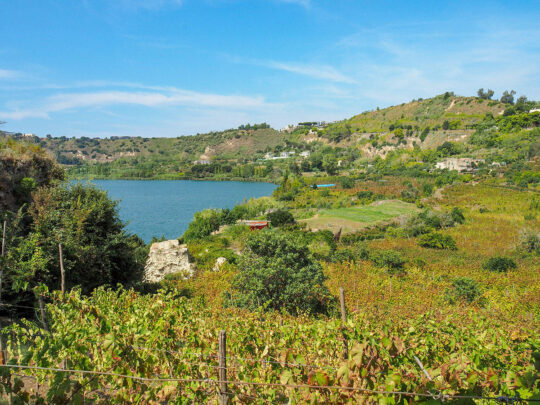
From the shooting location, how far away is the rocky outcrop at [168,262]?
16462mm

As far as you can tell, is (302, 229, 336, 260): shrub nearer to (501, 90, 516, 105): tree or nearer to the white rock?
the white rock

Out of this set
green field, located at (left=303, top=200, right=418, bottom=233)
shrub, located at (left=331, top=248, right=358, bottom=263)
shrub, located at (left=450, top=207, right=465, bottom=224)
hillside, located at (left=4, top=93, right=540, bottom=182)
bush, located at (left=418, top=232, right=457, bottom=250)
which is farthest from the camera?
hillside, located at (left=4, top=93, right=540, bottom=182)

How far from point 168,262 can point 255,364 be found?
13276 millimetres

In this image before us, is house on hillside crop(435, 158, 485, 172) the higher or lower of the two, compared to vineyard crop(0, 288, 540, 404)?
higher

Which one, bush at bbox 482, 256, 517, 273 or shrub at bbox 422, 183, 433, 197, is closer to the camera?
bush at bbox 482, 256, 517, 273

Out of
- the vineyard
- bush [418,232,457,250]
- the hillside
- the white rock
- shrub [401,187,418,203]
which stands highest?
the hillside

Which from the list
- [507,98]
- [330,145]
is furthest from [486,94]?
[330,145]

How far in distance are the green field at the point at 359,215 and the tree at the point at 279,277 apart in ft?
73.2

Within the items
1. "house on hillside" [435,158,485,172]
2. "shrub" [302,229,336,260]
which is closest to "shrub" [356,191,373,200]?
"house on hillside" [435,158,485,172]

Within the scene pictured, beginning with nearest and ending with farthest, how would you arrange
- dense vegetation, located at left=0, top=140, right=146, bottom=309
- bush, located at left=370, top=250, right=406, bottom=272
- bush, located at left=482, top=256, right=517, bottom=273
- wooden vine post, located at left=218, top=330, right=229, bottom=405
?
wooden vine post, located at left=218, top=330, right=229, bottom=405 < dense vegetation, located at left=0, top=140, right=146, bottom=309 < bush, located at left=370, top=250, right=406, bottom=272 < bush, located at left=482, top=256, right=517, bottom=273

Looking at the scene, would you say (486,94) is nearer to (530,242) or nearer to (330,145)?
(330,145)

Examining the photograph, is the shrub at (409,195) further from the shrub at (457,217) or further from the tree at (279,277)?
the tree at (279,277)

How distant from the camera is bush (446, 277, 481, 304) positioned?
1363cm

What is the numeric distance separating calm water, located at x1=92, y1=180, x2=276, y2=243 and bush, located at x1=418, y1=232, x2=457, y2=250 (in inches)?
964
